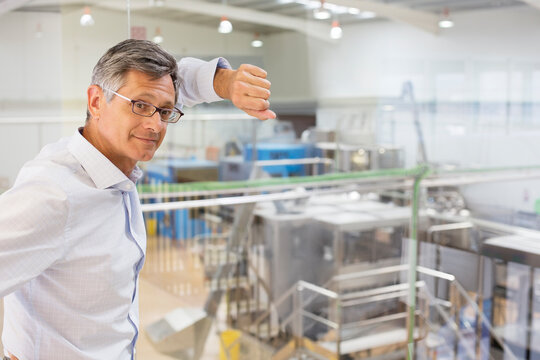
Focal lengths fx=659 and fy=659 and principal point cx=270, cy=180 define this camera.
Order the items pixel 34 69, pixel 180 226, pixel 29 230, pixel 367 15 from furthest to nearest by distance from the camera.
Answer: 1. pixel 367 15
2. pixel 34 69
3. pixel 180 226
4. pixel 29 230

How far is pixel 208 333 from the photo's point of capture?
2.44 meters

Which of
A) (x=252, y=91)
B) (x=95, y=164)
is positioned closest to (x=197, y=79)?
(x=252, y=91)

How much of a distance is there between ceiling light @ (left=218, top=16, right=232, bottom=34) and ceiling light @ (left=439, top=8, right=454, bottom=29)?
6.11 feet

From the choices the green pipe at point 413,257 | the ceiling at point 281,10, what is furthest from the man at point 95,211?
the ceiling at point 281,10

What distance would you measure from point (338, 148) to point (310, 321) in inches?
99.7

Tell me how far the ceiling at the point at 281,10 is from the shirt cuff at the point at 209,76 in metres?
3.07

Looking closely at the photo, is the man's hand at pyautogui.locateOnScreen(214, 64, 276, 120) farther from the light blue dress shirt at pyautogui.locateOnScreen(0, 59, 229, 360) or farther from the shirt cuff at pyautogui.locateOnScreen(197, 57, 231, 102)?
the light blue dress shirt at pyautogui.locateOnScreen(0, 59, 229, 360)

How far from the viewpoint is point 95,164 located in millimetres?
796

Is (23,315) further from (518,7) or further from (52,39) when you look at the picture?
(518,7)

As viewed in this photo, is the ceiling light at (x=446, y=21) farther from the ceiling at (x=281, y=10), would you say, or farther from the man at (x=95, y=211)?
the man at (x=95, y=211)

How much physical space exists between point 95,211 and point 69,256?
0.20ft

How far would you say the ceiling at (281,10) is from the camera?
4.35 meters

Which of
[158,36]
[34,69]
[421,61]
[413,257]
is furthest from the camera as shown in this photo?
[421,61]

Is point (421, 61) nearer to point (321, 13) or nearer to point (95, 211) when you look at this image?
point (321, 13)
